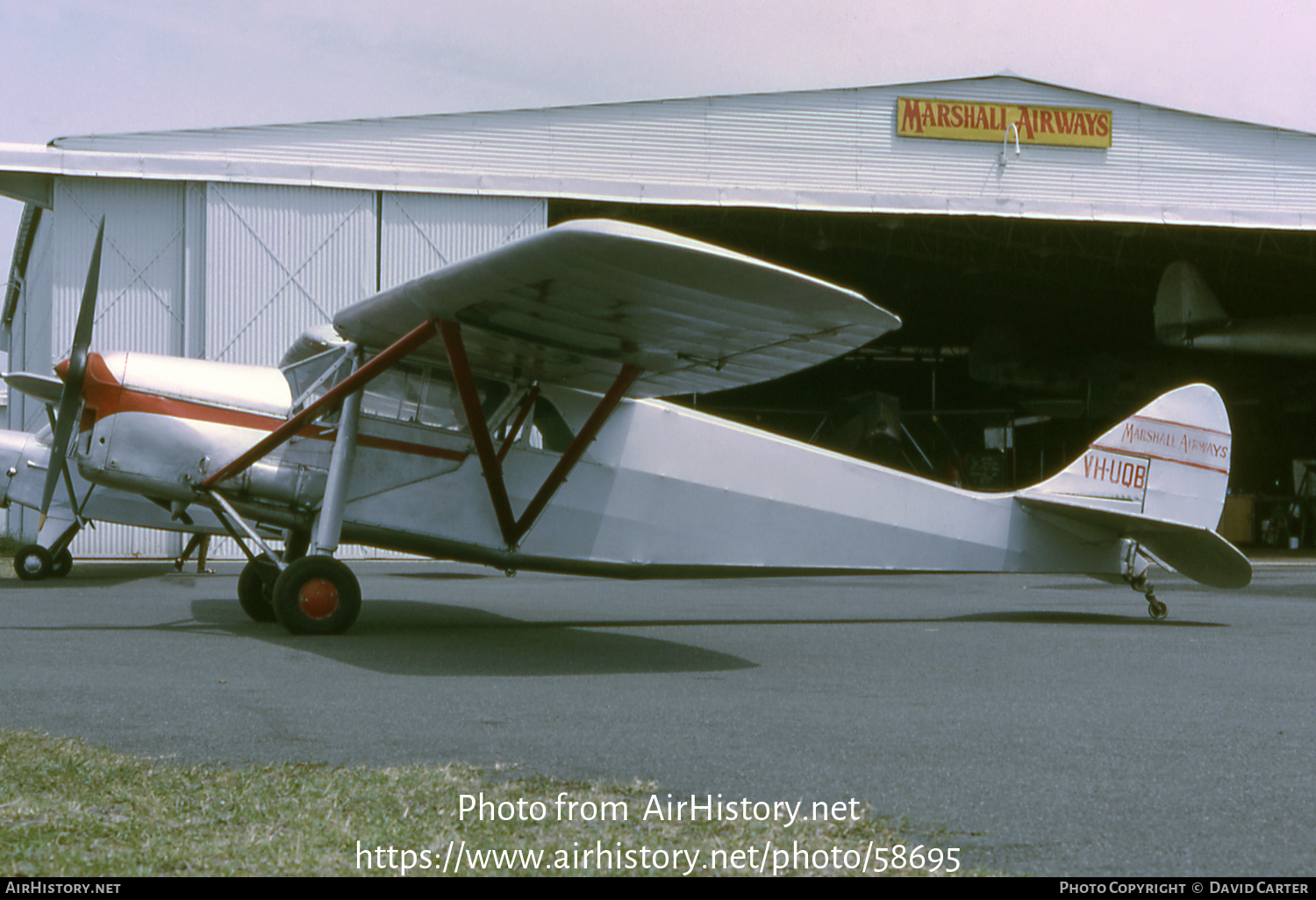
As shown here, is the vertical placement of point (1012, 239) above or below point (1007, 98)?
below

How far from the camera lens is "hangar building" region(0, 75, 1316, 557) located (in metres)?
18.2

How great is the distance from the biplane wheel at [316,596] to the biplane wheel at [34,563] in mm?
7791

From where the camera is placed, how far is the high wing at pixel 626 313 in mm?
5898

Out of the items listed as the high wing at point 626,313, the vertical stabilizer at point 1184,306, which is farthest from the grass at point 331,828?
the vertical stabilizer at point 1184,306

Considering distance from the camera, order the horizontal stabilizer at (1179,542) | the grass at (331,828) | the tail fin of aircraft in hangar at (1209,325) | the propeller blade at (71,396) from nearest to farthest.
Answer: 1. the grass at (331,828)
2. the propeller blade at (71,396)
3. the horizontal stabilizer at (1179,542)
4. the tail fin of aircraft in hangar at (1209,325)

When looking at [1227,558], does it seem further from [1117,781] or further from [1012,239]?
[1012,239]

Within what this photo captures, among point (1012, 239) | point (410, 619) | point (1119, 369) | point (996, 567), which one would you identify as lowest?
point (410, 619)

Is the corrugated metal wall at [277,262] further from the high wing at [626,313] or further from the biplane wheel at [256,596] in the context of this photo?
the high wing at [626,313]

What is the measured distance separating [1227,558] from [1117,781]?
660 centimetres

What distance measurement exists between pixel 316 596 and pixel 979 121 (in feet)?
57.8

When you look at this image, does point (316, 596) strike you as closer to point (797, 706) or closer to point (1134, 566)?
point (797, 706)

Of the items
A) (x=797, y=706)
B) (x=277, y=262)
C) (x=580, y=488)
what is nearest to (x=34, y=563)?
(x=277, y=262)

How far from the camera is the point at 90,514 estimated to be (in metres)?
12.7
